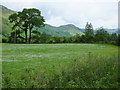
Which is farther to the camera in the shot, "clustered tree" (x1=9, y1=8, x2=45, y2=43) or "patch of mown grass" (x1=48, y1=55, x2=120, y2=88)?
"clustered tree" (x1=9, y1=8, x2=45, y2=43)

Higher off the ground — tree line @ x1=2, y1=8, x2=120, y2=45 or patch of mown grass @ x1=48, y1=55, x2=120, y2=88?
tree line @ x1=2, y1=8, x2=120, y2=45

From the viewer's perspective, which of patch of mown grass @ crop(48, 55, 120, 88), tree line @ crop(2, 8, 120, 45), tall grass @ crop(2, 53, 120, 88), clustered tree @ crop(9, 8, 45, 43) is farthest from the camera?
tree line @ crop(2, 8, 120, 45)

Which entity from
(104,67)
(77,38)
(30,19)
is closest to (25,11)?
(30,19)

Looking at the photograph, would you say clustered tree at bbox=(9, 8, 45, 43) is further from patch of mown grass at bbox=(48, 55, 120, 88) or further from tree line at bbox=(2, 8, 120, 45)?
patch of mown grass at bbox=(48, 55, 120, 88)

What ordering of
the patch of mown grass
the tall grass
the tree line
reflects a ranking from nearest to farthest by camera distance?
the tall grass, the patch of mown grass, the tree line

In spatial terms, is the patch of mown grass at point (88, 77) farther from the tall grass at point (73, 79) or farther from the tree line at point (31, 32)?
the tree line at point (31, 32)

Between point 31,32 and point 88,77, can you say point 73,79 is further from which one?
point 31,32

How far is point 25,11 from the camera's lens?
169 ft

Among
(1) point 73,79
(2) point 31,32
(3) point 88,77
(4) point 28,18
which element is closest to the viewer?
(1) point 73,79

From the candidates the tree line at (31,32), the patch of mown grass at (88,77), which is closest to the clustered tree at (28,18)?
the tree line at (31,32)

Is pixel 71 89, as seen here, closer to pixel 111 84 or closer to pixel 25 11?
pixel 111 84

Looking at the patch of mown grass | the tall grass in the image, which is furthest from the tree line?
the tall grass

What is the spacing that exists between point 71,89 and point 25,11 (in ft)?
153

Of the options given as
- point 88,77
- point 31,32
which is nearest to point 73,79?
point 88,77
